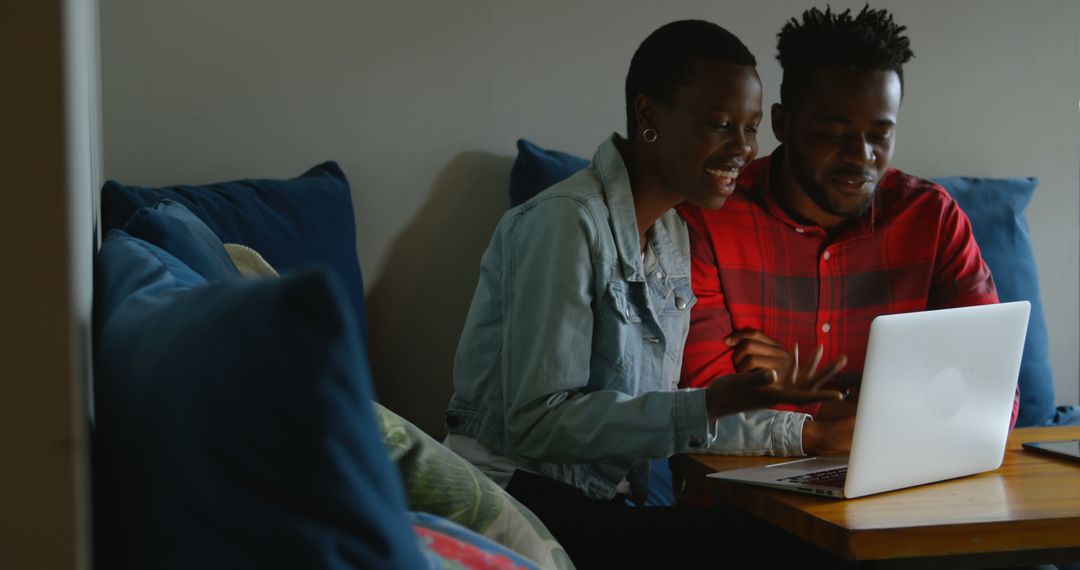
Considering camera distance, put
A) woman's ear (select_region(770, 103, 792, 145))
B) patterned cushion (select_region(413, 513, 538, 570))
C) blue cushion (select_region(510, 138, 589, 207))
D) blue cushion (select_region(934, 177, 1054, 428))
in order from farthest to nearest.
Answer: blue cushion (select_region(934, 177, 1054, 428)), blue cushion (select_region(510, 138, 589, 207)), woman's ear (select_region(770, 103, 792, 145)), patterned cushion (select_region(413, 513, 538, 570))

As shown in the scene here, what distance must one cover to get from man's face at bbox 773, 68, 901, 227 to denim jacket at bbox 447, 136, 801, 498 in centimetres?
33

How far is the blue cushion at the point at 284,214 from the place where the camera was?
1.81 metres

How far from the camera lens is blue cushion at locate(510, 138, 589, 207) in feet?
7.02

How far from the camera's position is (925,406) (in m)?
1.28

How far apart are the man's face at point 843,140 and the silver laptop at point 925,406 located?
1.71 feet

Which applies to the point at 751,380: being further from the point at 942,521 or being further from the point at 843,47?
the point at 843,47

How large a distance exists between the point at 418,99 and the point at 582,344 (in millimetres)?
885

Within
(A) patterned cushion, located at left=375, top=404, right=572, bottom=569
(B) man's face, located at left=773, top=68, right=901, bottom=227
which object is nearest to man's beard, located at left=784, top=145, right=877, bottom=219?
(B) man's face, located at left=773, top=68, right=901, bottom=227

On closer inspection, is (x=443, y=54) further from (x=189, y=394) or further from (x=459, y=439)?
(x=189, y=394)

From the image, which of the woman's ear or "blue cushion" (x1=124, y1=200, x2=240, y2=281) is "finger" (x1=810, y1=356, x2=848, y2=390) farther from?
the woman's ear

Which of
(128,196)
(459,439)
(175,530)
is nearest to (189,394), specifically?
(175,530)

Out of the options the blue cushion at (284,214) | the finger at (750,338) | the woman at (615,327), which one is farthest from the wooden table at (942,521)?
the blue cushion at (284,214)

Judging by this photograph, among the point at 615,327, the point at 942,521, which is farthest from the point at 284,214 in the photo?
the point at 942,521

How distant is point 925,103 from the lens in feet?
8.33
